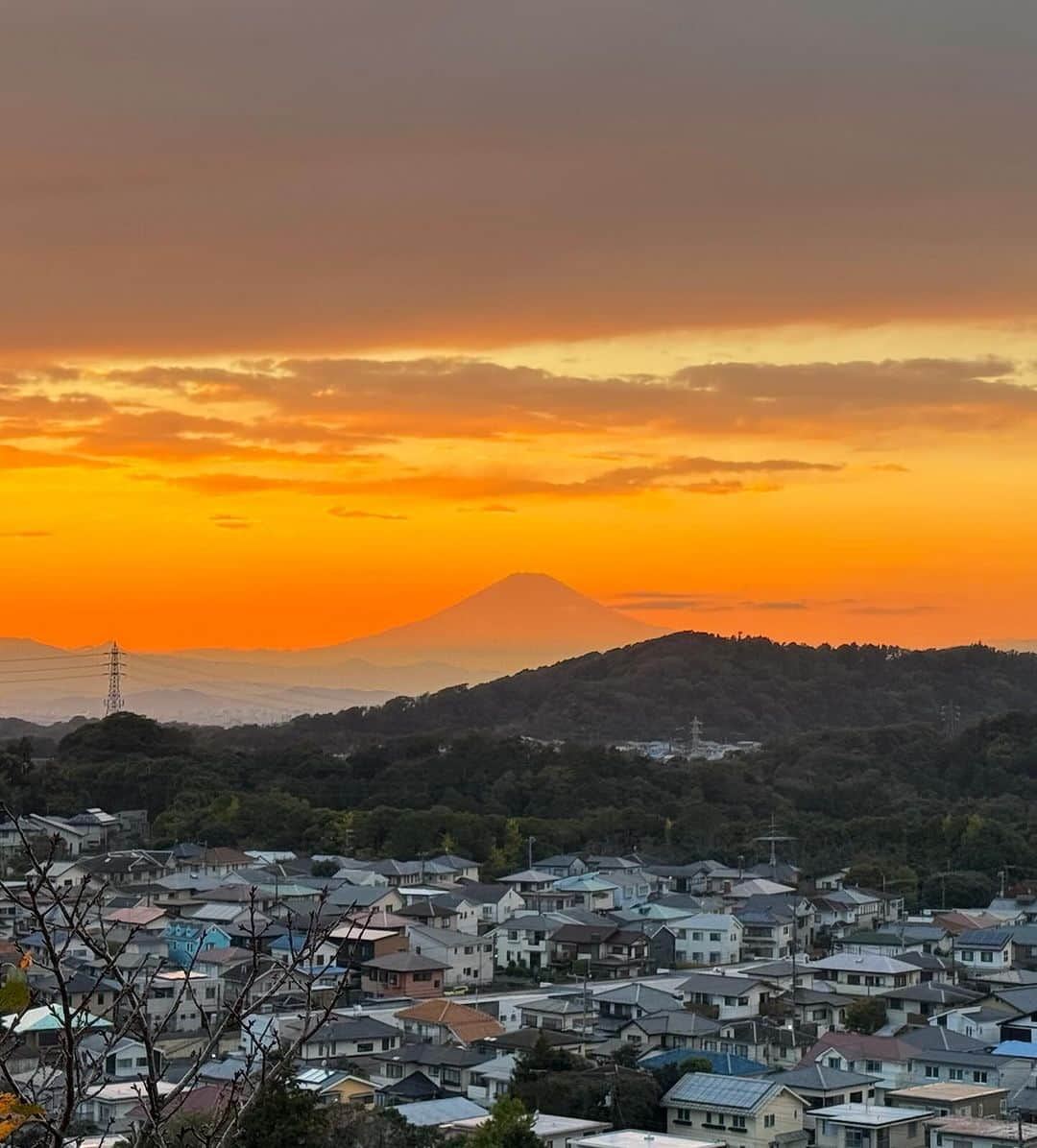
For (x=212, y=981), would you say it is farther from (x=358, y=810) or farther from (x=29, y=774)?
(x=29, y=774)

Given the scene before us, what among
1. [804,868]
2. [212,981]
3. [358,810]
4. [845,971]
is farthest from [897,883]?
[212,981]

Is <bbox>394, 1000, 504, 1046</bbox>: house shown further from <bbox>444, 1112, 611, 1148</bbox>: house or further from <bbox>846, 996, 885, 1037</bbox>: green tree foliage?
<bbox>846, 996, 885, 1037</bbox>: green tree foliage

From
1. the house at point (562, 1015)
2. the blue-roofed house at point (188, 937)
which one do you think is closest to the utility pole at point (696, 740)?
the blue-roofed house at point (188, 937)

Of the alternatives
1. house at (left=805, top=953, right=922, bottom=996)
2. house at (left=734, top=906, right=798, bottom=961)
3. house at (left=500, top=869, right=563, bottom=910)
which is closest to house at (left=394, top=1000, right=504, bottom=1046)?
house at (left=805, top=953, right=922, bottom=996)

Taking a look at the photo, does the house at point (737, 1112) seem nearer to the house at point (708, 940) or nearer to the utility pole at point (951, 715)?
the house at point (708, 940)

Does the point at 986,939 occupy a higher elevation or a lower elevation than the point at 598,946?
higher

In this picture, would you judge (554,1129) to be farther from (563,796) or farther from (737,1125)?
(563,796)

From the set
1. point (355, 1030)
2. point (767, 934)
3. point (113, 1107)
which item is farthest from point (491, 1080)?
point (767, 934)
